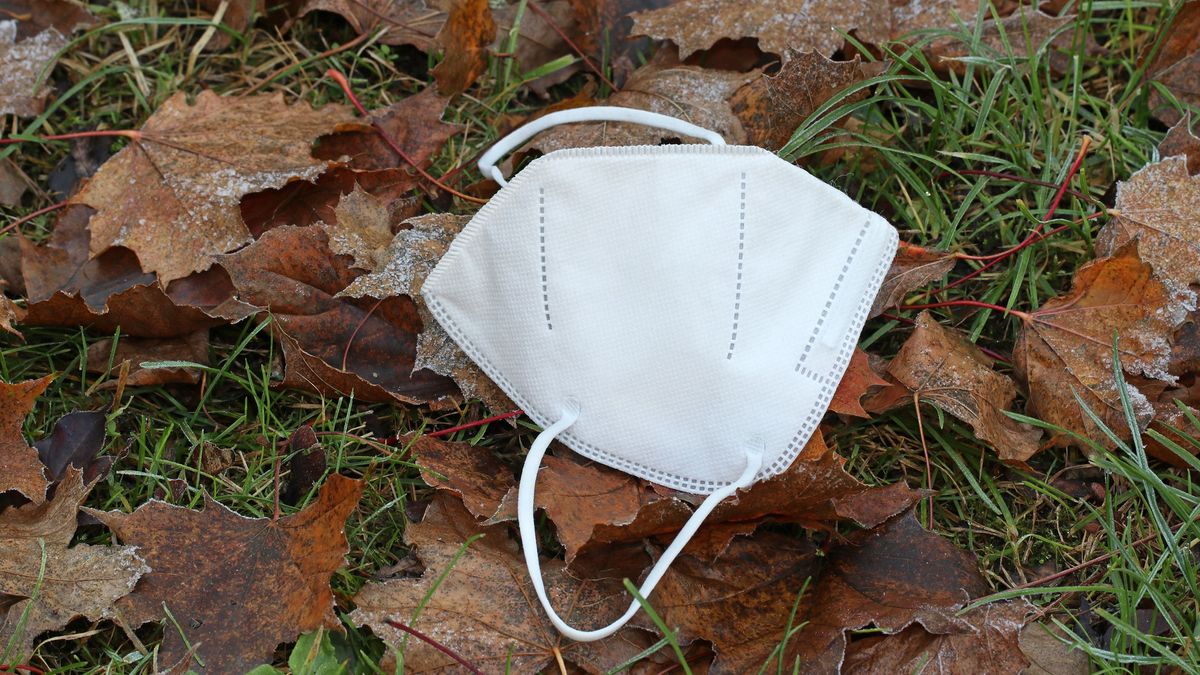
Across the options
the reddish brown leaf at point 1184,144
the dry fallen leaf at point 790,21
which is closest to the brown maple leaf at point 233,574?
the dry fallen leaf at point 790,21

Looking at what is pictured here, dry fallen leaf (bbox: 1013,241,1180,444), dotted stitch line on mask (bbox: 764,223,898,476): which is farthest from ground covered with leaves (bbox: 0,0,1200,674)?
dotted stitch line on mask (bbox: 764,223,898,476)

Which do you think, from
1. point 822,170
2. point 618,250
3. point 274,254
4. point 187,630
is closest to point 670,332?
point 618,250

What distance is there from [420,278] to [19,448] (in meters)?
0.77

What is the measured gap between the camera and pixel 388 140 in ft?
7.22

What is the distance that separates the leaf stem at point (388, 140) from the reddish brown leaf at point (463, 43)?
178mm

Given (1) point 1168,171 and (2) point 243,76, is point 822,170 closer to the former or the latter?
(1) point 1168,171

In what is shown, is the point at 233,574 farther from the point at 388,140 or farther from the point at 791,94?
the point at 791,94

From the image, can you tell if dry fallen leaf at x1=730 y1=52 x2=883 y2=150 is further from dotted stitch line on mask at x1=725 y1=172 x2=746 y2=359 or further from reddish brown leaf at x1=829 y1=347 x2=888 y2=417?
reddish brown leaf at x1=829 y1=347 x2=888 y2=417

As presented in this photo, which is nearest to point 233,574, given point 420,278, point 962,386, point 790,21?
point 420,278

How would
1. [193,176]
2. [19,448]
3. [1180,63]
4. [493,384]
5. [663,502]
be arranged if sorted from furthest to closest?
[1180,63], [193,176], [493,384], [19,448], [663,502]

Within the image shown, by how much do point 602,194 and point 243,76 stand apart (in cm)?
106

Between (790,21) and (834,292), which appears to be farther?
(790,21)

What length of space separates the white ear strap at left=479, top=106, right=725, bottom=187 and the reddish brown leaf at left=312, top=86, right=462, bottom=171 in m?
0.16

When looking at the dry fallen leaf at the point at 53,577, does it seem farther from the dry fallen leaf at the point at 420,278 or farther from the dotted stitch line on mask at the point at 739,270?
the dotted stitch line on mask at the point at 739,270
